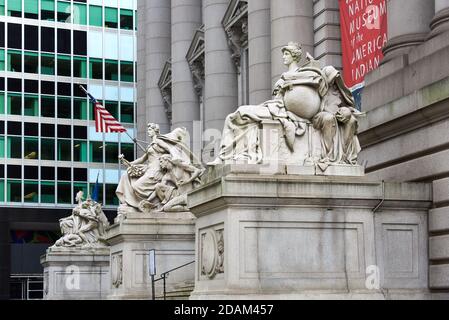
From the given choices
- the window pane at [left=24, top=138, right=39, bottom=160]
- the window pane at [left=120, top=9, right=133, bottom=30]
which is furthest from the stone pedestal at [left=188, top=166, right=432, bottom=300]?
the window pane at [left=120, top=9, right=133, bottom=30]

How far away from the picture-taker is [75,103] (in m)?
78.8

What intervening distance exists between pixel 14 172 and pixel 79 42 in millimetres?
11519

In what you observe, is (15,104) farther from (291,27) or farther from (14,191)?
(291,27)

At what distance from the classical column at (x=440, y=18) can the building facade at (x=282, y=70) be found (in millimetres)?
28

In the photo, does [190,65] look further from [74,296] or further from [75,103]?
[75,103]

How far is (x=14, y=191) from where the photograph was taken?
7494cm

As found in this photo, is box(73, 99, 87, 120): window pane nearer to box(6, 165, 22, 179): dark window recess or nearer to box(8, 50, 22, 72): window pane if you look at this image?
box(8, 50, 22, 72): window pane

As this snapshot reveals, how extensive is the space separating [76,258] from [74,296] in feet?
4.92

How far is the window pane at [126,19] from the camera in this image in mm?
81169

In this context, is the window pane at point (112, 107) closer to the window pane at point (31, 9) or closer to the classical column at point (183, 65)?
the window pane at point (31, 9)

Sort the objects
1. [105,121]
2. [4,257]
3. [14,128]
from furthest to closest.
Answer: [14,128] → [4,257] → [105,121]

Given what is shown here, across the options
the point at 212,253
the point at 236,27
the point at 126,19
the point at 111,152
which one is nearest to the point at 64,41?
the point at 126,19

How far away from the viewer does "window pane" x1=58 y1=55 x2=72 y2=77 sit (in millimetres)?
78438
